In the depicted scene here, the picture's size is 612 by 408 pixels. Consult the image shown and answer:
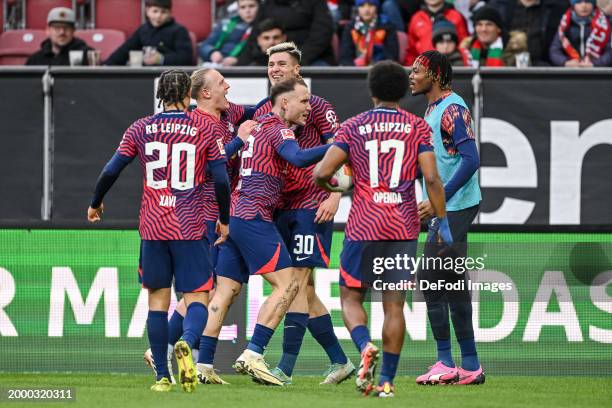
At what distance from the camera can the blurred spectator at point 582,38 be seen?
47.8ft

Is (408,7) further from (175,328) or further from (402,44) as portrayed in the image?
(175,328)

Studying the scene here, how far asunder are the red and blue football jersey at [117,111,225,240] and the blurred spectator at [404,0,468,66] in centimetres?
660

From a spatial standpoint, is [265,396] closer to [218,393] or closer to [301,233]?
[218,393]

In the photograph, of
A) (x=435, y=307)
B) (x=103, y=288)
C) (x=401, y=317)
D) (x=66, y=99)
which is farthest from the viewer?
(x=66, y=99)

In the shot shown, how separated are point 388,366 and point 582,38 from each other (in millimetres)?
7401

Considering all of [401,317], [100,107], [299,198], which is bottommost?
[401,317]

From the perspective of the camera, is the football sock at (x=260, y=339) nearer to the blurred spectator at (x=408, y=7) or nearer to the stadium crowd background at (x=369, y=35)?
the stadium crowd background at (x=369, y=35)

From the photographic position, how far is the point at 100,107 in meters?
13.7

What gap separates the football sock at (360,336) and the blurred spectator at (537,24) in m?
7.08

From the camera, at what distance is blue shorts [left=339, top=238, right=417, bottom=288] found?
841 cm

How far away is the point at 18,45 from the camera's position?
16.4 m

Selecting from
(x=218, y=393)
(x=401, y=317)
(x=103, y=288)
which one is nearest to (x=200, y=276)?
(x=218, y=393)

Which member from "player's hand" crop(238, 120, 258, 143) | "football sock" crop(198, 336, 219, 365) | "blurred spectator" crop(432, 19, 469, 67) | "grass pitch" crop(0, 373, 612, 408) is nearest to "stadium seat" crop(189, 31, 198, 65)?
"blurred spectator" crop(432, 19, 469, 67)

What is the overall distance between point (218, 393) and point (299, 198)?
184cm
